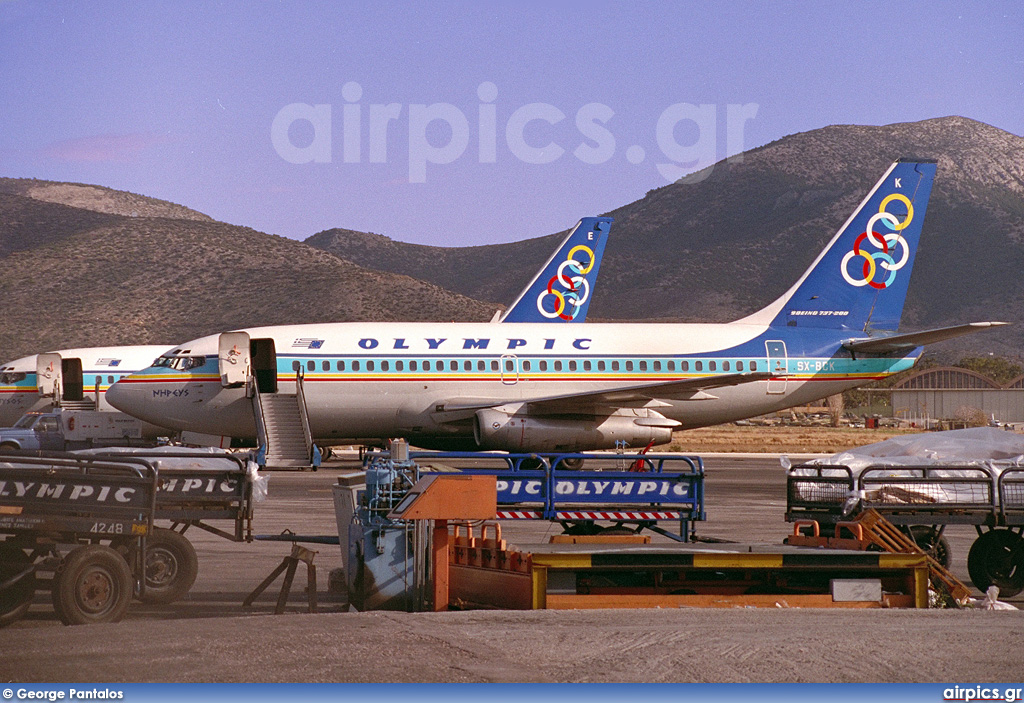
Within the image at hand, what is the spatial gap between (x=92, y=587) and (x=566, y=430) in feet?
67.0

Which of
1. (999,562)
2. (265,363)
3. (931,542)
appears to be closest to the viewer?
(999,562)

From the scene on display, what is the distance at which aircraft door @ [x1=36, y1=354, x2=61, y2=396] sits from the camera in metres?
38.3

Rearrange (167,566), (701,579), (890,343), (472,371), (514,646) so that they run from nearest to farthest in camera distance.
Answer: (514,646)
(701,579)
(167,566)
(472,371)
(890,343)

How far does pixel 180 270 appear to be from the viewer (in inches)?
3883

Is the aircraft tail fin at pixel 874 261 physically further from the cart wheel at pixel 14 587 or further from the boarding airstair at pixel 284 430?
the cart wheel at pixel 14 587

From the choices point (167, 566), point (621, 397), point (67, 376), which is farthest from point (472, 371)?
point (167, 566)

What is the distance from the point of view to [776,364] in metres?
33.4

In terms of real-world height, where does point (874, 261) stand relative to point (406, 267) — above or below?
below

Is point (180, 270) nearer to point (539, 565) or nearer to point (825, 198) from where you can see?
point (539, 565)

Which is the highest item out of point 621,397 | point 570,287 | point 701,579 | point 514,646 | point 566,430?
point 570,287

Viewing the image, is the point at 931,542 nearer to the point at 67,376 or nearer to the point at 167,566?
the point at 167,566

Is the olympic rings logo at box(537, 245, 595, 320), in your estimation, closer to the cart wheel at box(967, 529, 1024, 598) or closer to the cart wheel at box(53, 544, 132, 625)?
the cart wheel at box(967, 529, 1024, 598)

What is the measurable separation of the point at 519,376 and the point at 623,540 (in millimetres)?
18230

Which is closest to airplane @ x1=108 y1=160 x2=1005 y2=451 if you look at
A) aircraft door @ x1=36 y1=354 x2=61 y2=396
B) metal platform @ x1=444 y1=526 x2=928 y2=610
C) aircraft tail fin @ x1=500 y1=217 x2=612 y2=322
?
aircraft door @ x1=36 y1=354 x2=61 y2=396
